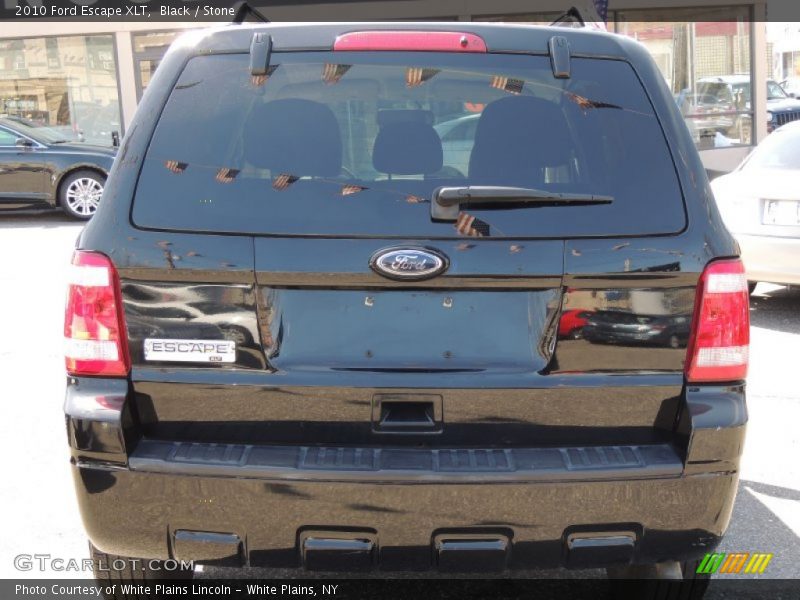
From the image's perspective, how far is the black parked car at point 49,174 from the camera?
15344mm

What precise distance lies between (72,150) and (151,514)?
13.8 meters

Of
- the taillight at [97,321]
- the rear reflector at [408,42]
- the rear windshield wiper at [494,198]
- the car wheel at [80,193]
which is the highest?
the rear reflector at [408,42]

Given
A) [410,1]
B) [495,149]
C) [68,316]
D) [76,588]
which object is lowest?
[76,588]

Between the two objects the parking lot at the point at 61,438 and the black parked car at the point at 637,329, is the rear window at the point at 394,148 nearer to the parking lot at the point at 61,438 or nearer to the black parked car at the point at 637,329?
the black parked car at the point at 637,329

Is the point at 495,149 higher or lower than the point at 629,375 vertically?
higher

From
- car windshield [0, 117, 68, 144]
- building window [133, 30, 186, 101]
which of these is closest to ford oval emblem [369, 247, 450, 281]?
car windshield [0, 117, 68, 144]

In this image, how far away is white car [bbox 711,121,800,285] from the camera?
7.86 m

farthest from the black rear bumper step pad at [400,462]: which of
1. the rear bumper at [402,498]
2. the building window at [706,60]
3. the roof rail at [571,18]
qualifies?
the building window at [706,60]

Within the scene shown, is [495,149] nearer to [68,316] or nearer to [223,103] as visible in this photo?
[223,103]

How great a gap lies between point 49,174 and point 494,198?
13864 millimetres

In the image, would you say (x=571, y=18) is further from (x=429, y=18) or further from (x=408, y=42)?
(x=429, y=18)

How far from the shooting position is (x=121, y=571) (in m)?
3.12

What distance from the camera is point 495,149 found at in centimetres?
286

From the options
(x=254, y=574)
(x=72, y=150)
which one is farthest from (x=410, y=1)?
(x=254, y=574)
